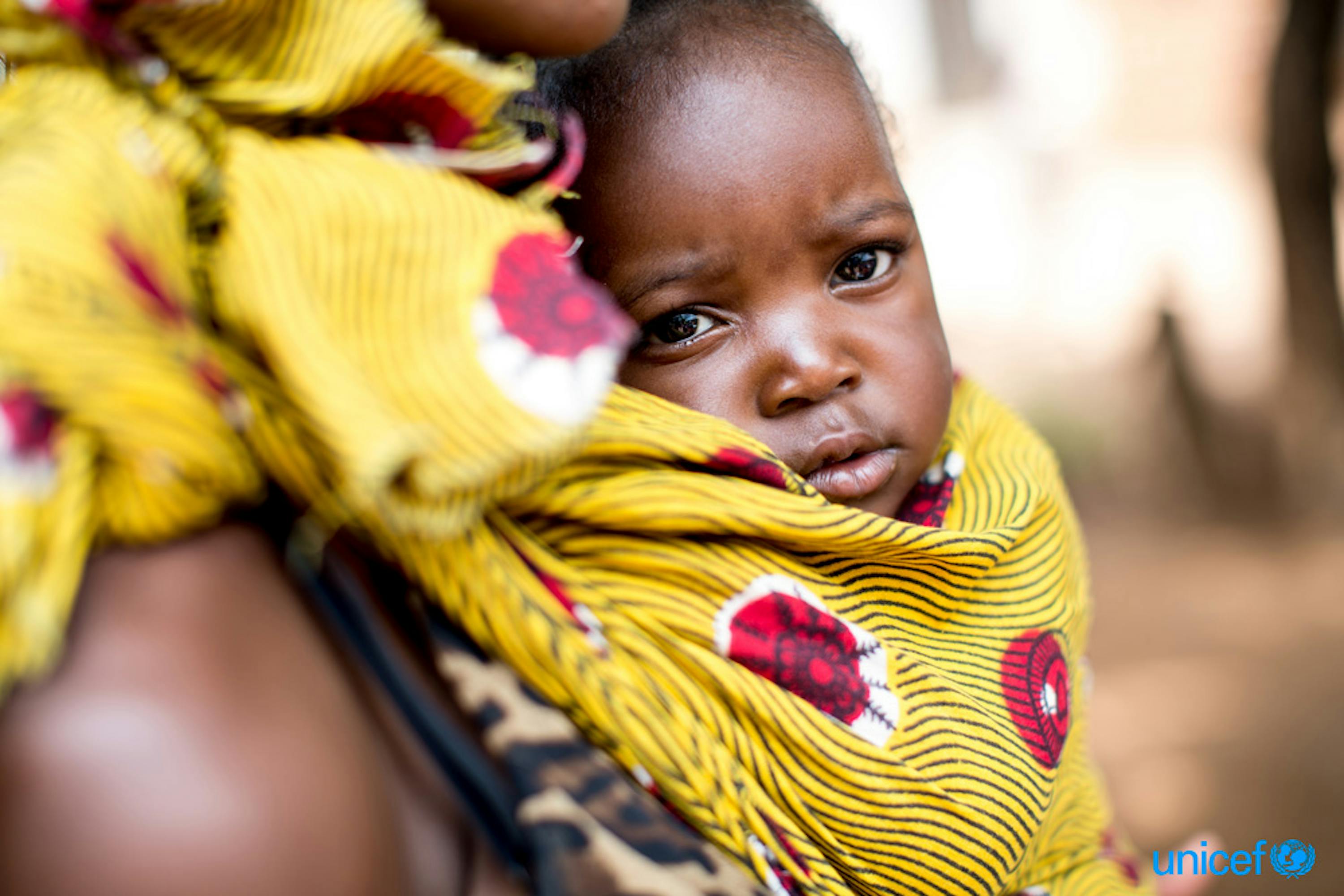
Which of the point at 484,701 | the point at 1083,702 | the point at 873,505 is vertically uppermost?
the point at 484,701

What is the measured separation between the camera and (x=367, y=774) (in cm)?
55

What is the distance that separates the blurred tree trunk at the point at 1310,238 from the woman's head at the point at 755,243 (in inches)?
151

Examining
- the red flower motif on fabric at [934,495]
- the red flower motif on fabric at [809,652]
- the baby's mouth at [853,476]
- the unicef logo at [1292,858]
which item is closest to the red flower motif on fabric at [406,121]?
the red flower motif on fabric at [809,652]

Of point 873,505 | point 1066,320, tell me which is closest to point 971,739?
point 873,505

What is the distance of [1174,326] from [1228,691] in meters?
2.46

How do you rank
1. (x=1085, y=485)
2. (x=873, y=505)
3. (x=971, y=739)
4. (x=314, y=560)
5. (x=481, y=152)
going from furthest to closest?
(x=1085, y=485)
(x=873, y=505)
(x=971, y=739)
(x=481, y=152)
(x=314, y=560)

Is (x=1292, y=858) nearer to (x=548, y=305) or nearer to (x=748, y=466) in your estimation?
(x=748, y=466)

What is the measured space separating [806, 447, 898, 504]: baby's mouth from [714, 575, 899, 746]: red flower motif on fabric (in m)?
0.26

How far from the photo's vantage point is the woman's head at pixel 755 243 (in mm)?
1134

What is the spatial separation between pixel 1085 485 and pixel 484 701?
19.4 ft

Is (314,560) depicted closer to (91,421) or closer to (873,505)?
(91,421)

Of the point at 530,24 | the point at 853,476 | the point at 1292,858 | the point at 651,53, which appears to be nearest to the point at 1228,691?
the point at 1292,858

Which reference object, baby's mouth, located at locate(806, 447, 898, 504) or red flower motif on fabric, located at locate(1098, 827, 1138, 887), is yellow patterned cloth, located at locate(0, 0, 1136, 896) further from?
red flower motif on fabric, located at locate(1098, 827, 1138, 887)

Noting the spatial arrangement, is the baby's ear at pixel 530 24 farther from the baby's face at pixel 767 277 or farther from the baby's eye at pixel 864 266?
the baby's eye at pixel 864 266
